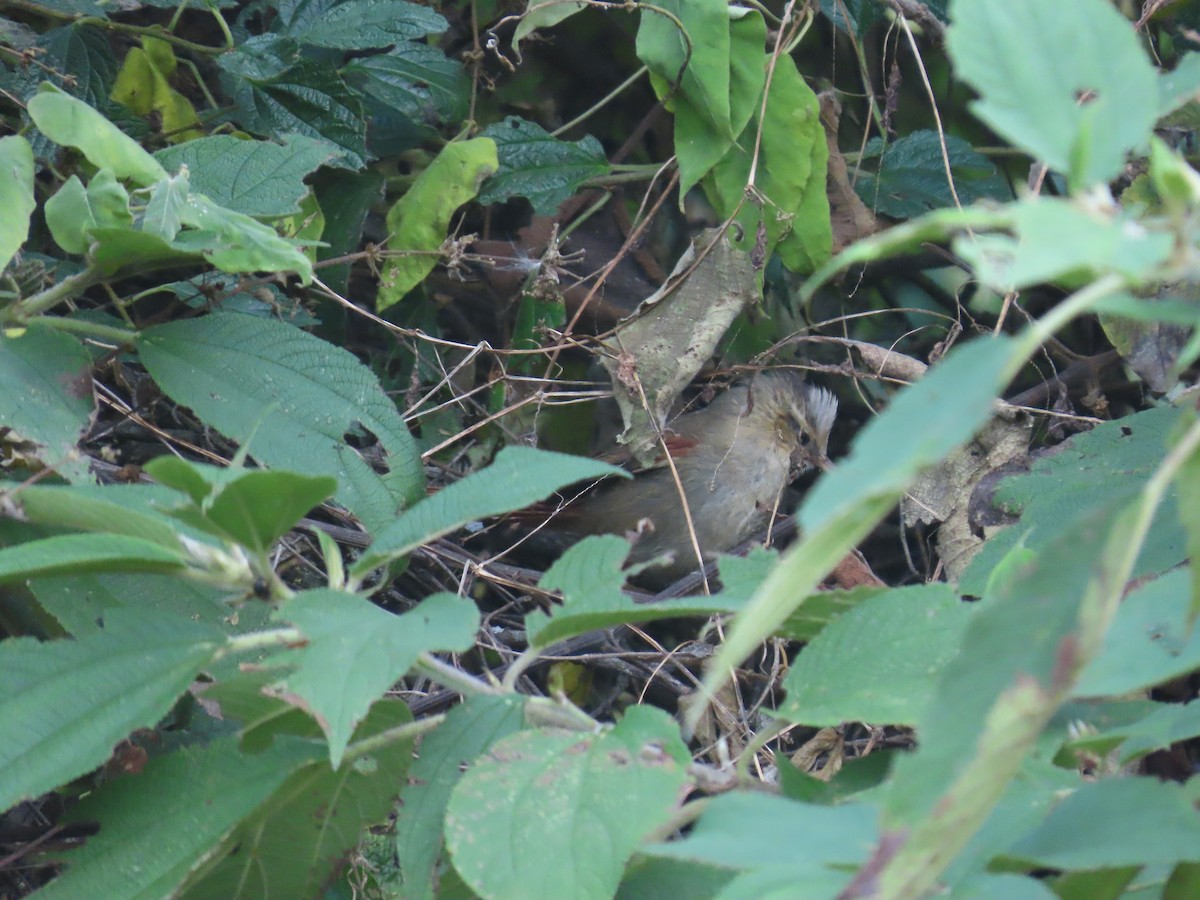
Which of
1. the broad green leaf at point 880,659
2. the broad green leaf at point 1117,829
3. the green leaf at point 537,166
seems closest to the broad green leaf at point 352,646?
the broad green leaf at point 880,659

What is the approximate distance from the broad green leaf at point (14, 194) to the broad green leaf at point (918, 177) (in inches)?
84.9

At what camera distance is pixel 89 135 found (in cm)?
171

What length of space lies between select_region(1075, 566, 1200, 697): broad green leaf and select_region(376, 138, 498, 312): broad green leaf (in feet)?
7.39

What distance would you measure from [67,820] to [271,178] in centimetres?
108

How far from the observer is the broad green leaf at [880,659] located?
Result: 3.60 feet

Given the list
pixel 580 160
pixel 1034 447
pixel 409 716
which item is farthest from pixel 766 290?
pixel 409 716

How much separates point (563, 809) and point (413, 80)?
7.92 feet

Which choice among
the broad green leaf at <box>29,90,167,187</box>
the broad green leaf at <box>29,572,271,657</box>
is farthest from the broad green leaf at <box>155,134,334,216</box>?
the broad green leaf at <box>29,572,271,657</box>

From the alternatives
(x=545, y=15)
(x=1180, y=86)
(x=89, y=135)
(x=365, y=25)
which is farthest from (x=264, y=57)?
(x=1180, y=86)

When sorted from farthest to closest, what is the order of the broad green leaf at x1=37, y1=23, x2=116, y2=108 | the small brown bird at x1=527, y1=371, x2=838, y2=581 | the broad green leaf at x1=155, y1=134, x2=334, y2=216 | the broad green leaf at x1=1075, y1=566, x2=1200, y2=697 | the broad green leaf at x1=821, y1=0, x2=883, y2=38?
the small brown bird at x1=527, y1=371, x2=838, y2=581 → the broad green leaf at x1=821, y1=0, x2=883, y2=38 → the broad green leaf at x1=37, y1=23, x2=116, y2=108 → the broad green leaf at x1=155, y1=134, x2=334, y2=216 → the broad green leaf at x1=1075, y1=566, x2=1200, y2=697

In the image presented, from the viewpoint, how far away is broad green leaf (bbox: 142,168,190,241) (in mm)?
1659

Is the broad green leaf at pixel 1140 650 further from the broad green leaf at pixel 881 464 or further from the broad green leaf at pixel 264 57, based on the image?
the broad green leaf at pixel 264 57

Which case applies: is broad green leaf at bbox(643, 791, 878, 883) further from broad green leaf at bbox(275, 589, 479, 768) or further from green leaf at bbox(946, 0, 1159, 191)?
green leaf at bbox(946, 0, 1159, 191)

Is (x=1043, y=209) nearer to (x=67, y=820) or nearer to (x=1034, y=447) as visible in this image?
(x=67, y=820)
